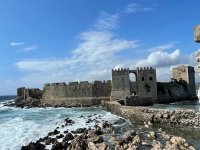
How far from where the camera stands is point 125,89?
42.8m

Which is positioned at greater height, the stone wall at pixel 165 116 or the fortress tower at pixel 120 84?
the fortress tower at pixel 120 84

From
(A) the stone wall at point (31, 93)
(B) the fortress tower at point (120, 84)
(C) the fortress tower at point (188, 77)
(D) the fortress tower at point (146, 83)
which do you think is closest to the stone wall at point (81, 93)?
(B) the fortress tower at point (120, 84)

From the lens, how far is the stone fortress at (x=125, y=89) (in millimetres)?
42812

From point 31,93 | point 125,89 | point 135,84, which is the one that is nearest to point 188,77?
point 135,84

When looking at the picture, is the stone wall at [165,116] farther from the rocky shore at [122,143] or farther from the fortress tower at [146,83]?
the fortress tower at [146,83]

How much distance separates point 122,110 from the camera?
27828 millimetres

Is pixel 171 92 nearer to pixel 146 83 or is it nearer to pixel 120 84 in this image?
pixel 146 83

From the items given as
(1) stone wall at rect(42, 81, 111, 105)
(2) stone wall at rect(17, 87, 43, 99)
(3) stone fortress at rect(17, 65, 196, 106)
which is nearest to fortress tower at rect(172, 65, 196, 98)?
(3) stone fortress at rect(17, 65, 196, 106)

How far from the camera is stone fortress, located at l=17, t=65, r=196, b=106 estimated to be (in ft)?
140

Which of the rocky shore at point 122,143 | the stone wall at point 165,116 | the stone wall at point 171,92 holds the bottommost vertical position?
the rocky shore at point 122,143

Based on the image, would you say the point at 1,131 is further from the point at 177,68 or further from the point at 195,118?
the point at 177,68

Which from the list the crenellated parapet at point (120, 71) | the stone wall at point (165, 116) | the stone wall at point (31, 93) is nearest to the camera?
the stone wall at point (165, 116)

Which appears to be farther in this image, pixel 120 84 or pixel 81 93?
pixel 81 93

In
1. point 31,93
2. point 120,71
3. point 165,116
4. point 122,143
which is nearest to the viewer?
point 122,143
